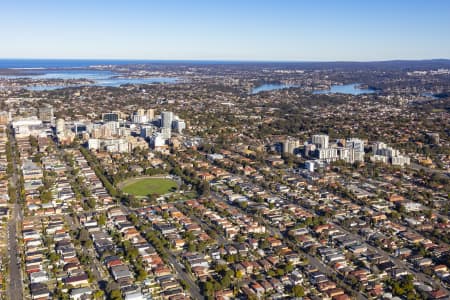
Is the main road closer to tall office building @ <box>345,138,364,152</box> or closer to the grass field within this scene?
the grass field

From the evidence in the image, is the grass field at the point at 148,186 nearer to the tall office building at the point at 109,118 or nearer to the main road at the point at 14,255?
the main road at the point at 14,255

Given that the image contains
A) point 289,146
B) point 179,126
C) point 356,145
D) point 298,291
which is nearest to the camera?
point 298,291

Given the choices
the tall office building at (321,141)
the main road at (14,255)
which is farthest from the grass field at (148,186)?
the tall office building at (321,141)

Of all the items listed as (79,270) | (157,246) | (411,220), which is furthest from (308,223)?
(79,270)

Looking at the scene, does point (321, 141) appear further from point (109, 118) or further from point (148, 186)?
point (109, 118)

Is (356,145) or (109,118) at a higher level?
(109,118)

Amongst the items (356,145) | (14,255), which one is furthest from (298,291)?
(356,145)

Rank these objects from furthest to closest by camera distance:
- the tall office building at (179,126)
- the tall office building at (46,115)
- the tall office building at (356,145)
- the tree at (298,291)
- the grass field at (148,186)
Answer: the tall office building at (46,115)
the tall office building at (179,126)
the tall office building at (356,145)
the grass field at (148,186)
the tree at (298,291)

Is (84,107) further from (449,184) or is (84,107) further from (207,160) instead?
(449,184)
